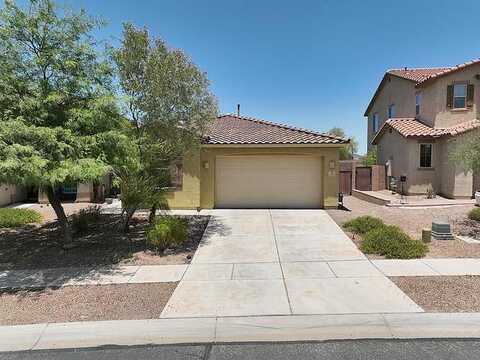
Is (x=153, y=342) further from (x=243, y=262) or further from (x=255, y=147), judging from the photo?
(x=255, y=147)

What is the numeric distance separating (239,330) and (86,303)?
8.89 ft

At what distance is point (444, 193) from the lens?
55.7 feet

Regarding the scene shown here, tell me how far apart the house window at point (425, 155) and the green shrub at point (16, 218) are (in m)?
18.2

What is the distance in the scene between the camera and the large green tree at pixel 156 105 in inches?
339

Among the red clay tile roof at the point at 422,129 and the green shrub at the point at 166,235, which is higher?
the red clay tile roof at the point at 422,129

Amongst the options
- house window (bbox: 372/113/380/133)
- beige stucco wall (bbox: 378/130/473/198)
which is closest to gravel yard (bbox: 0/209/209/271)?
beige stucco wall (bbox: 378/130/473/198)

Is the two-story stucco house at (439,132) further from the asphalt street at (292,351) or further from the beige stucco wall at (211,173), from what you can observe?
the asphalt street at (292,351)

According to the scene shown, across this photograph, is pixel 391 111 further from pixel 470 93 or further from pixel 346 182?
pixel 346 182

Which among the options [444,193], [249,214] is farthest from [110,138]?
[444,193]

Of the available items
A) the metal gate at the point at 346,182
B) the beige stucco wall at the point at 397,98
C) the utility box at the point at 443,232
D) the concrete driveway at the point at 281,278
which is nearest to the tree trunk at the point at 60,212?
the concrete driveway at the point at 281,278

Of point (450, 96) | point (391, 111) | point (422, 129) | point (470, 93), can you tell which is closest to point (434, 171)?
point (422, 129)

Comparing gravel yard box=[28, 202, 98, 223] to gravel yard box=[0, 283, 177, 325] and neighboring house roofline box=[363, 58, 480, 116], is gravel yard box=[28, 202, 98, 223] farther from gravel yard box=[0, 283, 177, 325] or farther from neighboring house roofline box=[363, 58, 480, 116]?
neighboring house roofline box=[363, 58, 480, 116]

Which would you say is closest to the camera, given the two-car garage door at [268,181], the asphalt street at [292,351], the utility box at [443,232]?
the asphalt street at [292,351]

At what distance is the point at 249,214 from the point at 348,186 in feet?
33.6
